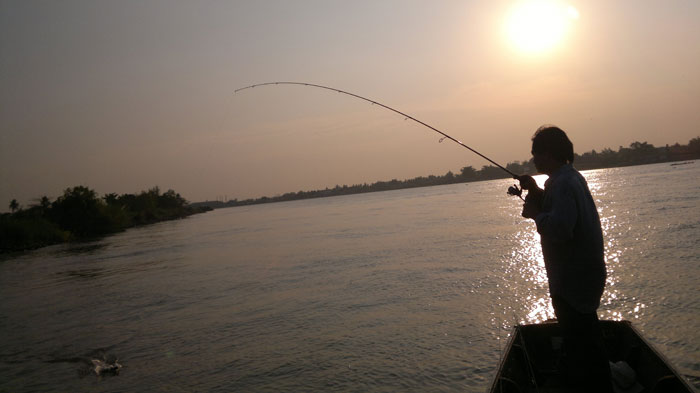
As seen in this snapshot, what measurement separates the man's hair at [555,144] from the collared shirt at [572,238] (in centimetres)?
10

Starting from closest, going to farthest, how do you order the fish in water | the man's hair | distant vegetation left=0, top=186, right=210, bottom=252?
1. the man's hair
2. the fish in water
3. distant vegetation left=0, top=186, right=210, bottom=252

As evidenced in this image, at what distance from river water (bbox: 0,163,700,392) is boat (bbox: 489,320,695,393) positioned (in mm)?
1549

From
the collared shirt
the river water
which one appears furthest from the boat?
the river water

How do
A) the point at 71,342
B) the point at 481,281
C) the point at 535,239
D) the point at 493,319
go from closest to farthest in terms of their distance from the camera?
the point at 493,319, the point at 71,342, the point at 481,281, the point at 535,239

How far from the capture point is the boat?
4.31m

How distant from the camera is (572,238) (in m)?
3.57

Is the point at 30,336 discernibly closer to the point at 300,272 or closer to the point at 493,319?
the point at 300,272

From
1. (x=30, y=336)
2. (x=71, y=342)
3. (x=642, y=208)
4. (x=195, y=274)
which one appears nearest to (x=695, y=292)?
(x=71, y=342)

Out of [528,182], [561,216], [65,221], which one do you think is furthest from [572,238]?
[65,221]

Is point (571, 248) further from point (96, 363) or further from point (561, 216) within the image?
point (96, 363)

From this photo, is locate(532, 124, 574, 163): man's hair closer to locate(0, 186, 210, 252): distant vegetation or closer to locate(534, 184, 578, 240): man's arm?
locate(534, 184, 578, 240): man's arm

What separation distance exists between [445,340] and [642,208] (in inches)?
984

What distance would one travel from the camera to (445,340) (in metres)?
8.52

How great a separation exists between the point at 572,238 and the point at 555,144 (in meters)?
0.73
